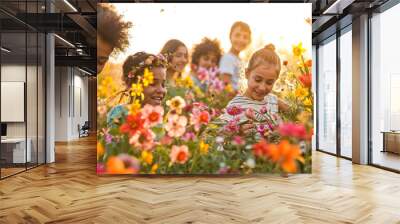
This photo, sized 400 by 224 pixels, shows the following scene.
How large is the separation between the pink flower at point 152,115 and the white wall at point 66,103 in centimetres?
1082

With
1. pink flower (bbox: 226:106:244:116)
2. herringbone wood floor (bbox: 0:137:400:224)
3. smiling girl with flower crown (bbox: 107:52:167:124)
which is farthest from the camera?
herringbone wood floor (bbox: 0:137:400:224)

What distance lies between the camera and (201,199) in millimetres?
3422

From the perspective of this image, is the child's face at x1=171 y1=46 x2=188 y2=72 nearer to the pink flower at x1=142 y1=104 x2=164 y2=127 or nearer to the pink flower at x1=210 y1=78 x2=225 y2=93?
the pink flower at x1=210 y1=78 x2=225 y2=93

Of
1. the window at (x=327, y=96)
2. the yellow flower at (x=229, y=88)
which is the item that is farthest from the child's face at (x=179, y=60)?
the window at (x=327, y=96)

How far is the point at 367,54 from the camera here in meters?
5.72

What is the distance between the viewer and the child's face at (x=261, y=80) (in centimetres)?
81

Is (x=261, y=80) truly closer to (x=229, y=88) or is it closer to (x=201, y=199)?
(x=229, y=88)

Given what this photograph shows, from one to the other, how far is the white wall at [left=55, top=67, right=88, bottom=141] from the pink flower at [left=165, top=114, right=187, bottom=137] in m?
10.9

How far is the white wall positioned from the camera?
11.1 metres

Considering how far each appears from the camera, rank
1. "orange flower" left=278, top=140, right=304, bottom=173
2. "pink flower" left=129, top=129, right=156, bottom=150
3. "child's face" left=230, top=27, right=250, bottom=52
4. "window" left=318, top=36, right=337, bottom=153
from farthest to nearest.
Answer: "window" left=318, top=36, right=337, bottom=153 → "pink flower" left=129, top=129, right=156, bottom=150 → "child's face" left=230, top=27, right=250, bottom=52 → "orange flower" left=278, top=140, right=304, bottom=173

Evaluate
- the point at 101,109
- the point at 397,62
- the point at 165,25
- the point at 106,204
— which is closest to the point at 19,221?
the point at 106,204

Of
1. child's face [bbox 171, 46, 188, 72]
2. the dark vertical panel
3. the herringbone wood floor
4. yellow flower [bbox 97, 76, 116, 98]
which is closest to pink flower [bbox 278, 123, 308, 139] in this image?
child's face [bbox 171, 46, 188, 72]

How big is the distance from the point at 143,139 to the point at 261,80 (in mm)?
430

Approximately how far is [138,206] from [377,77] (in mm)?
4015
